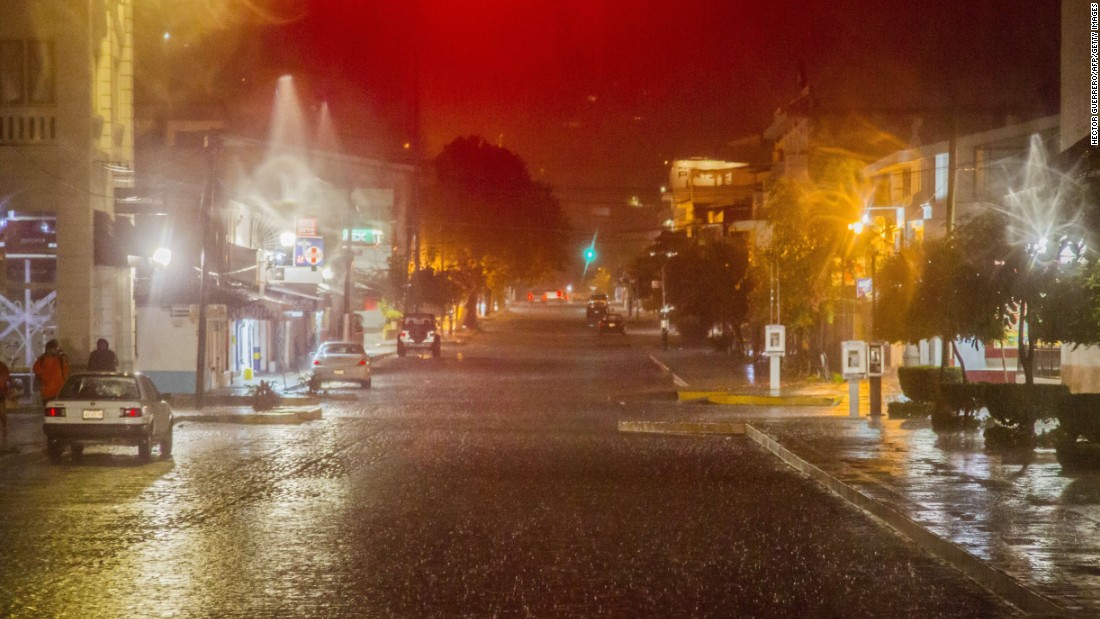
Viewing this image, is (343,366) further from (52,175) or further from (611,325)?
(611,325)

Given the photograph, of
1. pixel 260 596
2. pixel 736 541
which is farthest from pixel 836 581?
pixel 260 596

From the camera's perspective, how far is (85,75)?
3153 centimetres

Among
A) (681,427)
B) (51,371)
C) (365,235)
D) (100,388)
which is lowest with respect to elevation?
(681,427)

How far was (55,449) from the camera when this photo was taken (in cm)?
1989

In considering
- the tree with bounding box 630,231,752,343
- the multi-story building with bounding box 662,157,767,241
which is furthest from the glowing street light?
the multi-story building with bounding box 662,157,767,241

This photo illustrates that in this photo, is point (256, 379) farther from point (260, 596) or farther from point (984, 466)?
point (260, 596)

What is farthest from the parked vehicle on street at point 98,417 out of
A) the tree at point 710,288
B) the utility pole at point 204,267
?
the tree at point 710,288

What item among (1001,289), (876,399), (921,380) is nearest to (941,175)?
(921,380)

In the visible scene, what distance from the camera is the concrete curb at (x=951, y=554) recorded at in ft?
31.0

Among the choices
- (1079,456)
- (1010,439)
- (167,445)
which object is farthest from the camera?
(167,445)

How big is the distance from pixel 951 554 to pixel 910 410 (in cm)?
1628

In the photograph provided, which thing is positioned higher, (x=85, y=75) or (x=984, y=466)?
(x=85, y=75)

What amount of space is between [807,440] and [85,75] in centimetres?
1959

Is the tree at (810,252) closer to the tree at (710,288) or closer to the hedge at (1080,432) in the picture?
the tree at (710,288)
